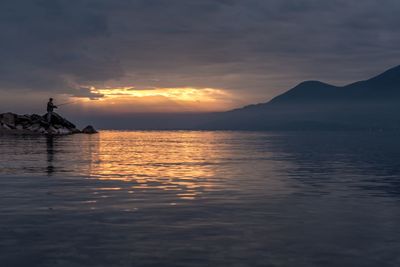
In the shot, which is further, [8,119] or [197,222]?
[8,119]

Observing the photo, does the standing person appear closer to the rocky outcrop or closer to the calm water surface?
the rocky outcrop

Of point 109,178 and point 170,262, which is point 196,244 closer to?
point 170,262

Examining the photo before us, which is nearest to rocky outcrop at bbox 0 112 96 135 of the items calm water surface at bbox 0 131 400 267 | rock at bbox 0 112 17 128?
rock at bbox 0 112 17 128

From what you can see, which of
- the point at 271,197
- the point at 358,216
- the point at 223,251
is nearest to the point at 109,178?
the point at 271,197

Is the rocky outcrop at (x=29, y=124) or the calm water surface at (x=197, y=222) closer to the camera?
the calm water surface at (x=197, y=222)

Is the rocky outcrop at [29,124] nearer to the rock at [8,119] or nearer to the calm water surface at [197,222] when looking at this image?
the rock at [8,119]

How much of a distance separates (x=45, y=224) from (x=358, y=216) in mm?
11754

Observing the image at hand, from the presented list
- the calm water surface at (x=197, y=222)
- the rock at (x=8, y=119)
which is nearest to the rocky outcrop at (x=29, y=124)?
the rock at (x=8, y=119)

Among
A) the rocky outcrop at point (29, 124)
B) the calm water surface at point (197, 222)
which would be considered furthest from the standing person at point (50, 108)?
the calm water surface at point (197, 222)

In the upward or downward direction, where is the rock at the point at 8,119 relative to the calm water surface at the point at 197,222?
upward

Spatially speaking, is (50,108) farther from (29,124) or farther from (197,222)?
(197,222)

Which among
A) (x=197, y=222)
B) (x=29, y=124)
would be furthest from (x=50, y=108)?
(x=197, y=222)

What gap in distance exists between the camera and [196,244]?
14531mm

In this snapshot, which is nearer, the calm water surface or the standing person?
the calm water surface
